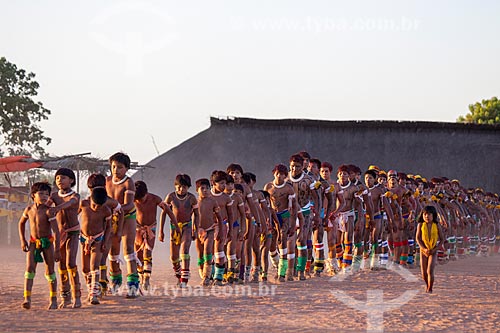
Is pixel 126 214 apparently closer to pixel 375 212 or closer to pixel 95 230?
pixel 95 230

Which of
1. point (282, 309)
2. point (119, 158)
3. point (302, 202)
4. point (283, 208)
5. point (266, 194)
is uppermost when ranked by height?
point (119, 158)

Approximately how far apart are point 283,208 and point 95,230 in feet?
13.4

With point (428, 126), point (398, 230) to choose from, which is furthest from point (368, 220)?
point (428, 126)

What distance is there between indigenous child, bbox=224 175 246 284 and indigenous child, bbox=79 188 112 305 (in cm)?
292

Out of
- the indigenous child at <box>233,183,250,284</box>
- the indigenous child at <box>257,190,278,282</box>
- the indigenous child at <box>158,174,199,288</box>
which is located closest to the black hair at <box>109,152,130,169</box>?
the indigenous child at <box>158,174,199,288</box>

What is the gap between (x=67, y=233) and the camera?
32.2 feet

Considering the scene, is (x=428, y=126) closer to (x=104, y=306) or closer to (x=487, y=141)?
(x=487, y=141)

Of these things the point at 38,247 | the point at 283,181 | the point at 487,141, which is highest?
A: the point at 487,141

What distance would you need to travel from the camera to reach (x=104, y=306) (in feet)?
31.5

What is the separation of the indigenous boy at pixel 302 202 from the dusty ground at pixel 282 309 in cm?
44

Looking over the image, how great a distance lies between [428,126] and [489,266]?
17.7 m

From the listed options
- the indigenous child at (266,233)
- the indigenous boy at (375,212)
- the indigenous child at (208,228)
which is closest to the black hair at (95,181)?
the indigenous child at (208,228)

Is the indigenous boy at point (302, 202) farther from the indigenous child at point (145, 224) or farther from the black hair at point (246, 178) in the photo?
the indigenous child at point (145, 224)

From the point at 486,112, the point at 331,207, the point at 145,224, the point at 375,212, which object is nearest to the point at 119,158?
the point at 145,224
